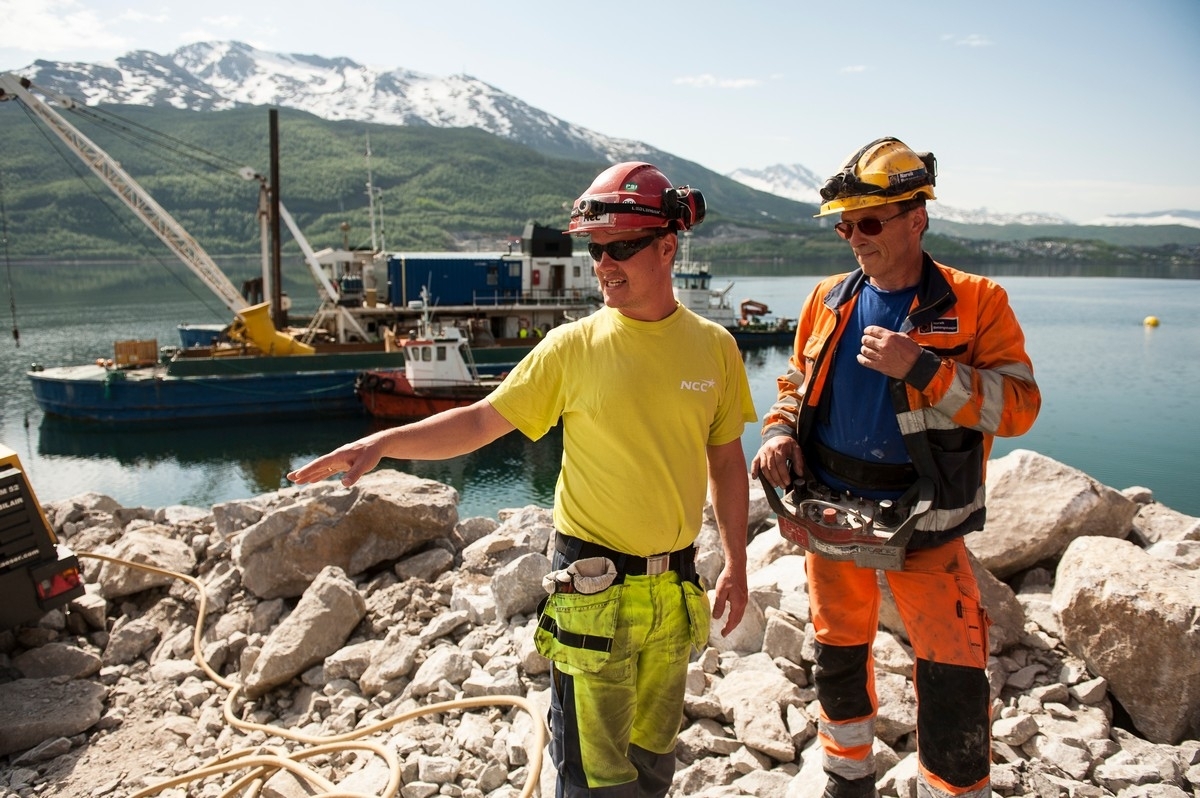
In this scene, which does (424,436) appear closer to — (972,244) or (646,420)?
(646,420)

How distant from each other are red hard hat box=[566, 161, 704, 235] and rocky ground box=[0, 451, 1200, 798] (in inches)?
78.8

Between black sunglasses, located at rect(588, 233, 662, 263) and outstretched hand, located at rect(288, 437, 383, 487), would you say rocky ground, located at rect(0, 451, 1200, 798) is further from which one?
black sunglasses, located at rect(588, 233, 662, 263)

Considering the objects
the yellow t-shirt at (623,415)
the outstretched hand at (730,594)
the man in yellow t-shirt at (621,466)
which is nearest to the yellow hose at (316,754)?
the man in yellow t-shirt at (621,466)

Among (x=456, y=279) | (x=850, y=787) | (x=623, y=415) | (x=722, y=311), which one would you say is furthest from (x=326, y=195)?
(x=850, y=787)

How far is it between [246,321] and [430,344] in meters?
6.21

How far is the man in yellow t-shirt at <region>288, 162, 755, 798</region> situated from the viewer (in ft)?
7.00

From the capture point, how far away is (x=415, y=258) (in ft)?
83.7

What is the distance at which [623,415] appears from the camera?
215 centimetres

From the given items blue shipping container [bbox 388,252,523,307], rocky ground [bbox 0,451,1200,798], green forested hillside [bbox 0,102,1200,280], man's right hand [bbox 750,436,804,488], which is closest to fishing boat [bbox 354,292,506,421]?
blue shipping container [bbox 388,252,523,307]

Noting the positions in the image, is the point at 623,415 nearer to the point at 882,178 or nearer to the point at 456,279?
the point at 882,178

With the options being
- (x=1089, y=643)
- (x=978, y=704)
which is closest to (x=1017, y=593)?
(x=1089, y=643)

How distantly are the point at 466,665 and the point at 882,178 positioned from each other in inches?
114

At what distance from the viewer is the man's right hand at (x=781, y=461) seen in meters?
2.66

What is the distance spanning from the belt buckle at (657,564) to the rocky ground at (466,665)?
1136mm
